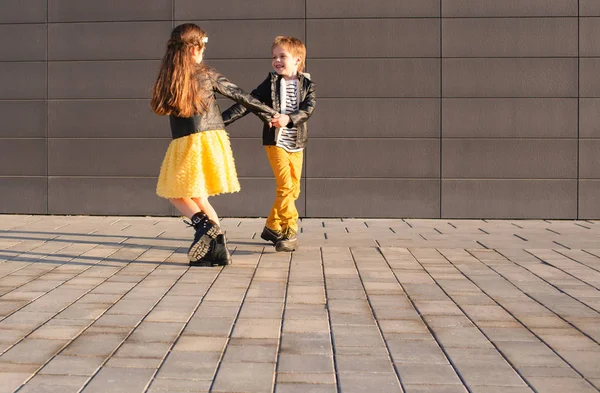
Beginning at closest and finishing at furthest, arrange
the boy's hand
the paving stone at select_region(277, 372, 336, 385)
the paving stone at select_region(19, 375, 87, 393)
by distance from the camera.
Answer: the paving stone at select_region(19, 375, 87, 393) < the paving stone at select_region(277, 372, 336, 385) < the boy's hand

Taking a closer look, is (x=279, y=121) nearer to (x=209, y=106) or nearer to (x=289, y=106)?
(x=289, y=106)

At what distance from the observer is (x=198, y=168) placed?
588cm

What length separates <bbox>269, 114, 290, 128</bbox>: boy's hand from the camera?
6.34m

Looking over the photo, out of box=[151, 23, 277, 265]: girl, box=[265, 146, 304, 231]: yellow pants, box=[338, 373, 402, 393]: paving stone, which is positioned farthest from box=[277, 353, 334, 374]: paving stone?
box=[265, 146, 304, 231]: yellow pants

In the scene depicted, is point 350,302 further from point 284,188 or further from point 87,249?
point 87,249

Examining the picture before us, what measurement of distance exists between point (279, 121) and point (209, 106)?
0.65 metres

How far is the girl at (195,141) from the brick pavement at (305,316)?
27 centimetres

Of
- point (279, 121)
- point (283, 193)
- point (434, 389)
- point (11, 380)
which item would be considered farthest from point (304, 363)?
point (283, 193)

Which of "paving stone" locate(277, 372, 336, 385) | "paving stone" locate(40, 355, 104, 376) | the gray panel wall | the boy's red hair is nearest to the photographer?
"paving stone" locate(277, 372, 336, 385)

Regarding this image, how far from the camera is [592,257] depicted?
6398 mm

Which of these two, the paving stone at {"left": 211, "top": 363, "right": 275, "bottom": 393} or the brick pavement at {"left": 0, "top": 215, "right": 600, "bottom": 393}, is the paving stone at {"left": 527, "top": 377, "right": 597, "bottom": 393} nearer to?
the brick pavement at {"left": 0, "top": 215, "right": 600, "bottom": 393}

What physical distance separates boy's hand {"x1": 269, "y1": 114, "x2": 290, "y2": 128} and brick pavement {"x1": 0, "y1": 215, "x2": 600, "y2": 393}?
1.06 metres

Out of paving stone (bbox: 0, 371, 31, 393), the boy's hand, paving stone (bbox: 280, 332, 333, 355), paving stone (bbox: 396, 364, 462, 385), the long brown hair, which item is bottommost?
paving stone (bbox: 396, 364, 462, 385)

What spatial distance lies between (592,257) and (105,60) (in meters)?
5.96
